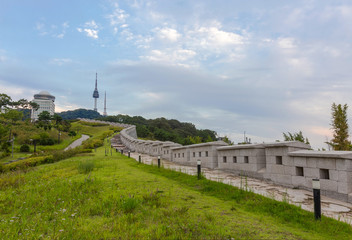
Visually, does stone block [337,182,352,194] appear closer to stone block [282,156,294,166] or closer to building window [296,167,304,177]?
building window [296,167,304,177]

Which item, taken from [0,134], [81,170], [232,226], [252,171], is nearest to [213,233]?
[232,226]

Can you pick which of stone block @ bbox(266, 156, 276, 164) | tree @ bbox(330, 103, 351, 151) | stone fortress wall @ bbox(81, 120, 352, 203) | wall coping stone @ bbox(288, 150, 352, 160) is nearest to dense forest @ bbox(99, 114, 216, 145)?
tree @ bbox(330, 103, 351, 151)

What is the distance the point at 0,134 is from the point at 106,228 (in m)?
33.9

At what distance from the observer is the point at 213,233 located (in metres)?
3.68

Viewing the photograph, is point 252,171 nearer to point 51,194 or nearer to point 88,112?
point 51,194

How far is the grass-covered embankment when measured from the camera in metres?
3.76

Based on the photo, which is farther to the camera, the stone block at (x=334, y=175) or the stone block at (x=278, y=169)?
the stone block at (x=278, y=169)

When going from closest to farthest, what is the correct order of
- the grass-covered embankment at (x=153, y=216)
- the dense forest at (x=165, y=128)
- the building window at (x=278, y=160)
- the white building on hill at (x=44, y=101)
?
the grass-covered embankment at (x=153, y=216), the building window at (x=278, y=160), the dense forest at (x=165, y=128), the white building on hill at (x=44, y=101)

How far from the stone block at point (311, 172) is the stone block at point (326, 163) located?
19 centimetres

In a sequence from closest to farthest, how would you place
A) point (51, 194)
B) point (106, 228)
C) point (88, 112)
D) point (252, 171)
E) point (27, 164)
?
1. point (106, 228)
2. point (51, 194)
3. point (252, 171)
4. point (27, 164)
5. point (88, 112)

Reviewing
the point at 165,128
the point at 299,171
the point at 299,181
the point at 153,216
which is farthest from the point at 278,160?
the point at 165,128

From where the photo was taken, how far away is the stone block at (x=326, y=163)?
6109mm

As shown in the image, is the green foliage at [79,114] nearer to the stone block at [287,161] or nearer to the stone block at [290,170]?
the stone block at [287,161]

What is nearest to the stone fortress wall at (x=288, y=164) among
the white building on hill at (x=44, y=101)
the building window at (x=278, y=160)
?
the building window at (x=278, y=160)
